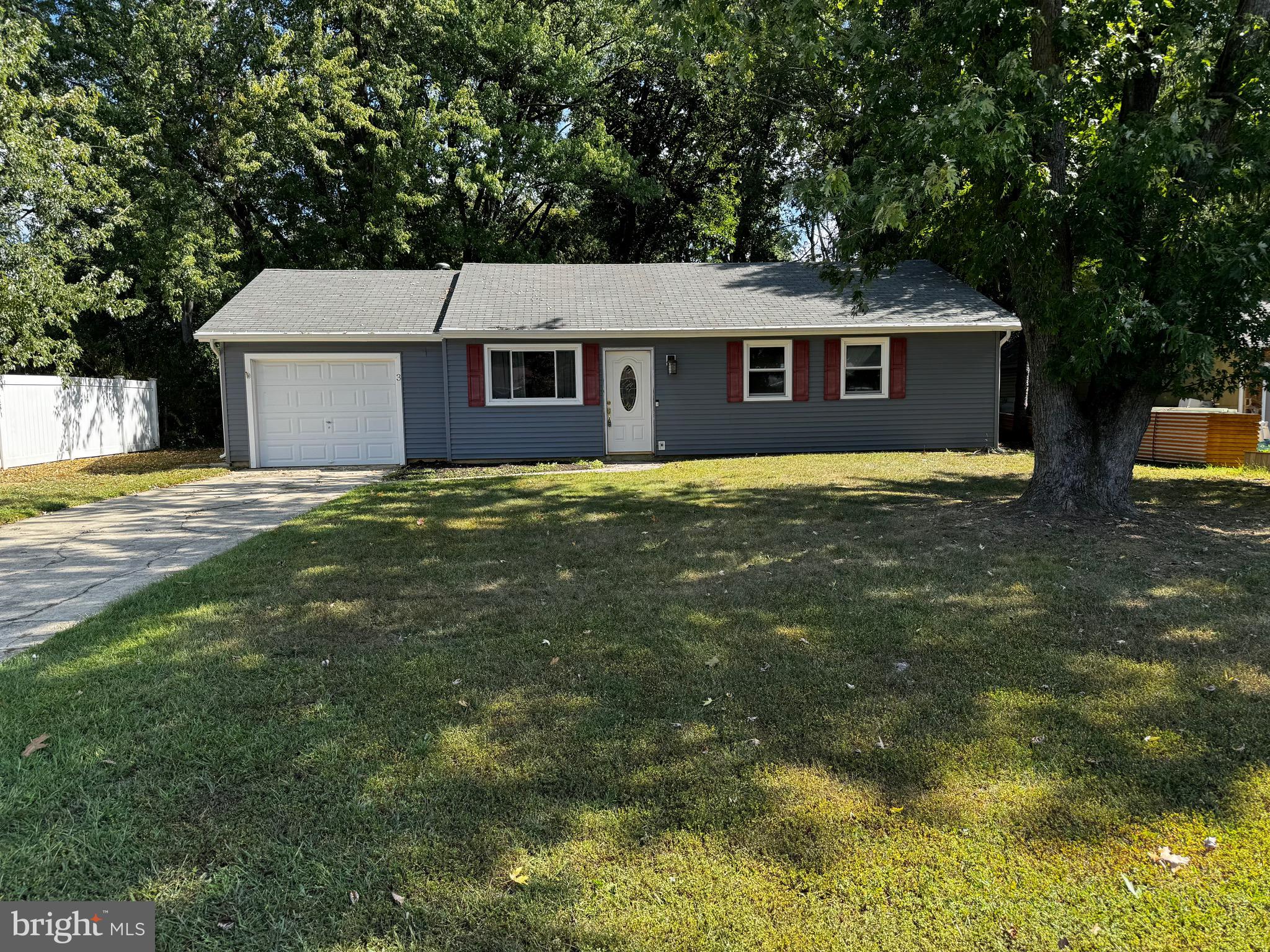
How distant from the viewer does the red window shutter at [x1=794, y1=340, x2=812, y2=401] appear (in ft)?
47.3

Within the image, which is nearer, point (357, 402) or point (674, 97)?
point (357, 402)

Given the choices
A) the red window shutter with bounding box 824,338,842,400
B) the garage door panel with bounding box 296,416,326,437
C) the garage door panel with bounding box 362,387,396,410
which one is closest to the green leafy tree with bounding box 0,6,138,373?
the garage door panel with bounding box 296,416,326,437

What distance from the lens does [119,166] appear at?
54.8 ft

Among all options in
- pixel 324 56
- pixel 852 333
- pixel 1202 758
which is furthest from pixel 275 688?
pixel 324 56

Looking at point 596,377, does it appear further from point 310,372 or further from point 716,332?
point 310,372

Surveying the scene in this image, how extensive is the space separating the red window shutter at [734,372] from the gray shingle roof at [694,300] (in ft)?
1.76

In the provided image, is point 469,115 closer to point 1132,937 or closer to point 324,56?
point 324,56

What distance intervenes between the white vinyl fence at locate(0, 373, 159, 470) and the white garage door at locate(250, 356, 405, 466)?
312 centimetres

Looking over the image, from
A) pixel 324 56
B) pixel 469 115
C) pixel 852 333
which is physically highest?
pixel 324 56

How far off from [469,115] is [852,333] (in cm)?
1143

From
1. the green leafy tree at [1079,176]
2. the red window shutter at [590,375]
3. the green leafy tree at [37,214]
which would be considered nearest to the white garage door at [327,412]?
the green leafy tree at [37,214]

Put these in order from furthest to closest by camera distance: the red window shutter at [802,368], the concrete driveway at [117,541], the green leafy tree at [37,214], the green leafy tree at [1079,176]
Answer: the red window shutter at [802,368] < the green leafy tree at [37,214] < the green leafy tree at [1079,176] < the concrete driveway at [117,541]

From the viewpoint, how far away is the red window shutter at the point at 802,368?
1442cm

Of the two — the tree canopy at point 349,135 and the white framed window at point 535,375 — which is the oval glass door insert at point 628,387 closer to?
the white framed window at point 535,375
